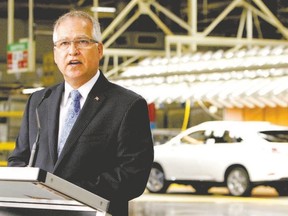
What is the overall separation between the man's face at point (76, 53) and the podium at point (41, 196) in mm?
572

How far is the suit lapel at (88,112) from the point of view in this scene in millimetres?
3932

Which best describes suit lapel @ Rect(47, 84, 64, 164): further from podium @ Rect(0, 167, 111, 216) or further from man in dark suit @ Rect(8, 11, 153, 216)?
podium @ Rect(0, 167, 111, 216)

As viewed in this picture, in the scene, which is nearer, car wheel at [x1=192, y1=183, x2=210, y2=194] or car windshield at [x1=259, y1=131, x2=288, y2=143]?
car windshield at [x1=259, y1=131, x2=288, y2=143]

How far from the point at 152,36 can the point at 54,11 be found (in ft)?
16.3

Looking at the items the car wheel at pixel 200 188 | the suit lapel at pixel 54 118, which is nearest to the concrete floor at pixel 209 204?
the car wheel at pixel 200 188

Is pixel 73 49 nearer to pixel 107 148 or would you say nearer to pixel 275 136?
pixel 107 148

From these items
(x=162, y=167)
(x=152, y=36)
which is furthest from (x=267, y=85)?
(x=152, y=36)

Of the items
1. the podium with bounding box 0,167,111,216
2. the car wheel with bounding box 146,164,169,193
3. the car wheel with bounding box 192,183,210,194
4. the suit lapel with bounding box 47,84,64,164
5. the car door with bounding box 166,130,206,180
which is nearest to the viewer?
the podium with bounding box 0,167,111,216

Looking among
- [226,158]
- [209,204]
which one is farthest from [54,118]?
[226,158]

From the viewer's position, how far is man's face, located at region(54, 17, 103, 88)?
3971mm

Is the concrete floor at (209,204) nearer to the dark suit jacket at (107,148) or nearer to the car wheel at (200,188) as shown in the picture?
the car wheel at (200,188)

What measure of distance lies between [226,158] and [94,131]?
18631 millimetres

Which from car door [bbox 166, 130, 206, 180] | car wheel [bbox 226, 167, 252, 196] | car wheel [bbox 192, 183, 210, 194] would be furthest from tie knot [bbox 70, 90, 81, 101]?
Result: car wheel [bbox 192, 183, 210, 194]

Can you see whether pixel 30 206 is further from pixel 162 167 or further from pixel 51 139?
pixel 162 167
